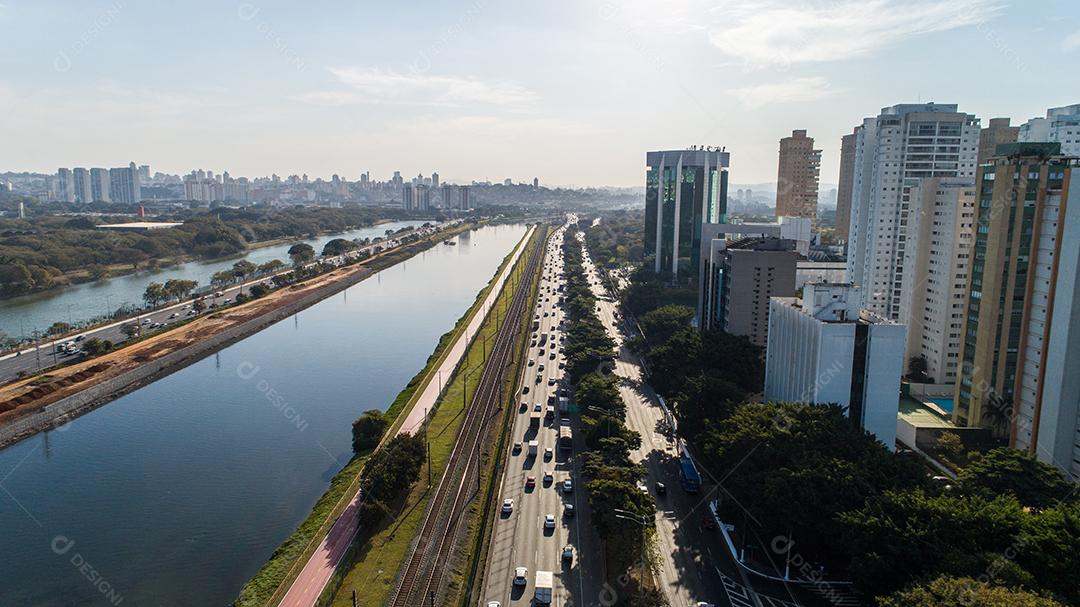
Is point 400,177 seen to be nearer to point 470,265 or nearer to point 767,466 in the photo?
point 470,265

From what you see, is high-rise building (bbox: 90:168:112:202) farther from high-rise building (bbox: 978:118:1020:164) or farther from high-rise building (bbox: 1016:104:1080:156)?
high-rise building (bbox: 1016:104:1080:156)

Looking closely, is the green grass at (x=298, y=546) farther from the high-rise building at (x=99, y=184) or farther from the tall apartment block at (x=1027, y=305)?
the high-rise building at (x=99, y=184)

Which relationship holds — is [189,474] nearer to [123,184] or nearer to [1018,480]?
[1018,480]

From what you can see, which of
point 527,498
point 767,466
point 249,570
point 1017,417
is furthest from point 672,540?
point 1017,417

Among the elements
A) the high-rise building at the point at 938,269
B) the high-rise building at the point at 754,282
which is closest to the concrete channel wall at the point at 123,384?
the high-rise building at the point at 754,282

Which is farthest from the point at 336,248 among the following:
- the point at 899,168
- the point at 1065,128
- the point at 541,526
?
the point at 1065,128

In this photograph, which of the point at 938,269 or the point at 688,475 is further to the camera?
the point at 938,269

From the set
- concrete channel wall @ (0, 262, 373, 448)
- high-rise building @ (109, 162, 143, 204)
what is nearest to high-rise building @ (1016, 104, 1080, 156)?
concrete channel wall @ (0, 262, 373, 448)
